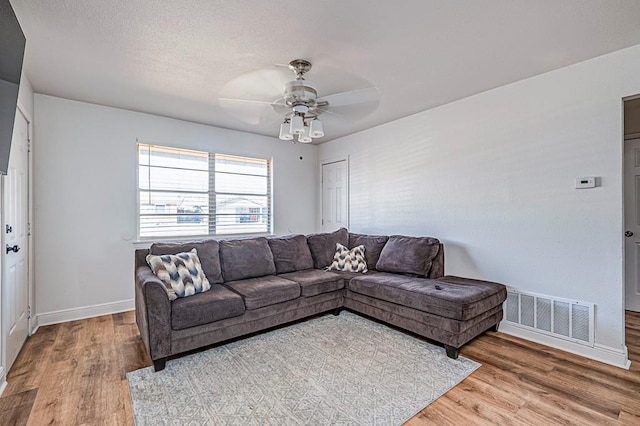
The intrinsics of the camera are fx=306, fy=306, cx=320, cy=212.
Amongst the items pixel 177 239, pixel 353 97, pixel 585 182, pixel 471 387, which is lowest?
pixel 471 387

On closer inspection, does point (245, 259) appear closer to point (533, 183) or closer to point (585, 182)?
point (533, 183)

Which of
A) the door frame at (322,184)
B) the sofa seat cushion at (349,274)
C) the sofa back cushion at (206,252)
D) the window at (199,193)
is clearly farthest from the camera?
the door frame at (322,184)

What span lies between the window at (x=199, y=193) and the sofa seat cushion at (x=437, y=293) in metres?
2.25

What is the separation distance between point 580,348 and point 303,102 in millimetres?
3188

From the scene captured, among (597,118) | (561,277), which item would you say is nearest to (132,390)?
(561,277)

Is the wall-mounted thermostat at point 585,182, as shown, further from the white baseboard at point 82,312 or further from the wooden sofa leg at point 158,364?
the white baseboard at point 82,312

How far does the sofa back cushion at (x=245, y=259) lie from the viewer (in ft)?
11.1

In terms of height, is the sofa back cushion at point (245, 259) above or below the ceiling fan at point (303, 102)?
below

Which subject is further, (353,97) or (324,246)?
(324,246)

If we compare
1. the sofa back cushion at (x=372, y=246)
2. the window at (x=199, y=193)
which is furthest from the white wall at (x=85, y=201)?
the sofa back cushion at (x=372, y=246)

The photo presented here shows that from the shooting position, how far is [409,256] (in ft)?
11.7

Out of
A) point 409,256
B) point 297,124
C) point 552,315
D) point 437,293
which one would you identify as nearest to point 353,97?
point 297,124

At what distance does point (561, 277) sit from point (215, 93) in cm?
383

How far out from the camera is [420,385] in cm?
217
